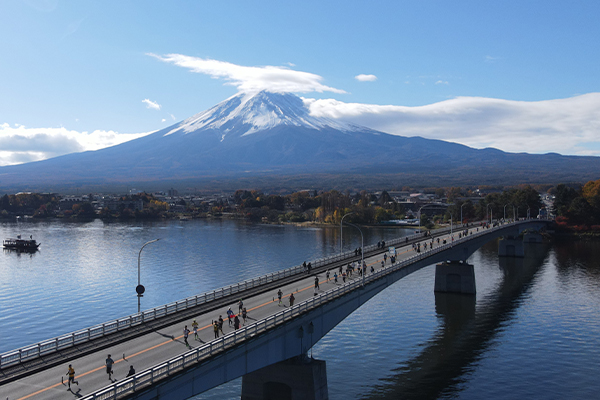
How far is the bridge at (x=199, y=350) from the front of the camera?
922 inches

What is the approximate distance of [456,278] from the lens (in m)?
71.2

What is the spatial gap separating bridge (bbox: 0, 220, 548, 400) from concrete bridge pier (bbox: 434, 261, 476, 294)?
85.4ft

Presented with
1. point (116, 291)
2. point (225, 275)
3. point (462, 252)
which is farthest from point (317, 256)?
point (116, 291)

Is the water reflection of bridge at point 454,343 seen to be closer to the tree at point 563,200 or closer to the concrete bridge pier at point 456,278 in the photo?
the concrete bridge pier at point 456,278

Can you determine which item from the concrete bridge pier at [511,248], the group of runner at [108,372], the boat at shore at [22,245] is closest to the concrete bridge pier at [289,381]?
the group of runner at [108,372]

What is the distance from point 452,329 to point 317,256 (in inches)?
1795

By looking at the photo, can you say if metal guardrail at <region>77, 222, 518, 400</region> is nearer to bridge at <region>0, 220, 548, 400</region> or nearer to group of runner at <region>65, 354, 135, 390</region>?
bridge at <region>0, 220, 548, 400</region>

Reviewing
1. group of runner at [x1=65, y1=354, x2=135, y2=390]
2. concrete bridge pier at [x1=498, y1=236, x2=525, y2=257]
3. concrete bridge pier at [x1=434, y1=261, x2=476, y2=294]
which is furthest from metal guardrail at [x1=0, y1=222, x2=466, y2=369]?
concrete bridge pier at [x1=498, y1=236, x2=525, y2=257]

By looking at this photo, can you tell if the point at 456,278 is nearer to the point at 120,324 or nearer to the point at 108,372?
the point at 120,324

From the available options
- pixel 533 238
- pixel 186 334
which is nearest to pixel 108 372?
pixel 186 334

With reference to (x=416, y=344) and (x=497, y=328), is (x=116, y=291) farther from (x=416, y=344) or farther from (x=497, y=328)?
(x=497, y=328)

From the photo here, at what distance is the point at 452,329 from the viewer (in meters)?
54.8

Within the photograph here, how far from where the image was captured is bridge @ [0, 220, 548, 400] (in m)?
23.4

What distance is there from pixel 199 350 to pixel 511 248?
317 ft
